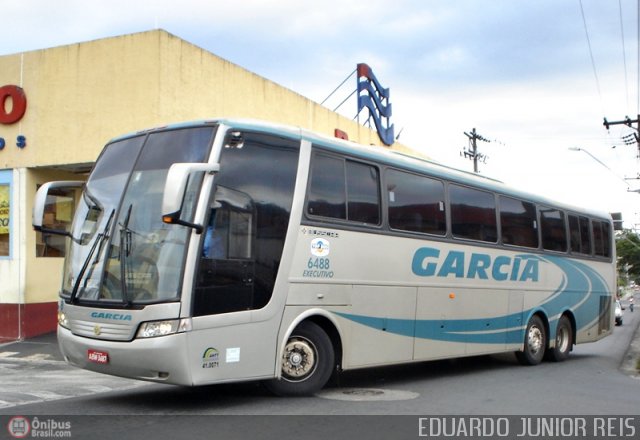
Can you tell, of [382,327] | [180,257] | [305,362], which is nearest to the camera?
[180,257]

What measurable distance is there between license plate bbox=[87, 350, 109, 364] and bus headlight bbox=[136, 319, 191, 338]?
0.53 meters

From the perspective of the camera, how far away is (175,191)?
6.90 meters

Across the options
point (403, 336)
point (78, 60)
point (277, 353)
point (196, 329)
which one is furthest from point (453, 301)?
point (78, 60)

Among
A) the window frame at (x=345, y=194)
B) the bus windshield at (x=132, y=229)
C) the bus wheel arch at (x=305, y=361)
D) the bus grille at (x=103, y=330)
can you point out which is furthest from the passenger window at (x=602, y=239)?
the bus grille at (x=103, y=330)

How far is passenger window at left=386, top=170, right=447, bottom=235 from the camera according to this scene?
10.3 meters

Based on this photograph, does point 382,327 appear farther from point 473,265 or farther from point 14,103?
point 14,103

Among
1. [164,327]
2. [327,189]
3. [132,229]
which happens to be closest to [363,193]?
[327,189]

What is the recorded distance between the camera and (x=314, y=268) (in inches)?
346

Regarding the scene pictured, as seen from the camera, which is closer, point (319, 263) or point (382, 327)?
point (319, 263)

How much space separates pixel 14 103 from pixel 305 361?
12018 mm

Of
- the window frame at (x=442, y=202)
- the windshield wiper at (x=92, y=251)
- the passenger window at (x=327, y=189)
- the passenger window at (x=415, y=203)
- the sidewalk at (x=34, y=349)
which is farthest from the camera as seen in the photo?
the sidewalk at (x=34, y=349)

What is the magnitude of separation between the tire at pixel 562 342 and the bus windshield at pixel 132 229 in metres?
10.0

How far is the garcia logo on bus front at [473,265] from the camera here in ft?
35.4

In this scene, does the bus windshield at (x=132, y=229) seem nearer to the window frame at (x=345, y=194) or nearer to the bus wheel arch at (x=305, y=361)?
the window frame at (x=345, y=194)
